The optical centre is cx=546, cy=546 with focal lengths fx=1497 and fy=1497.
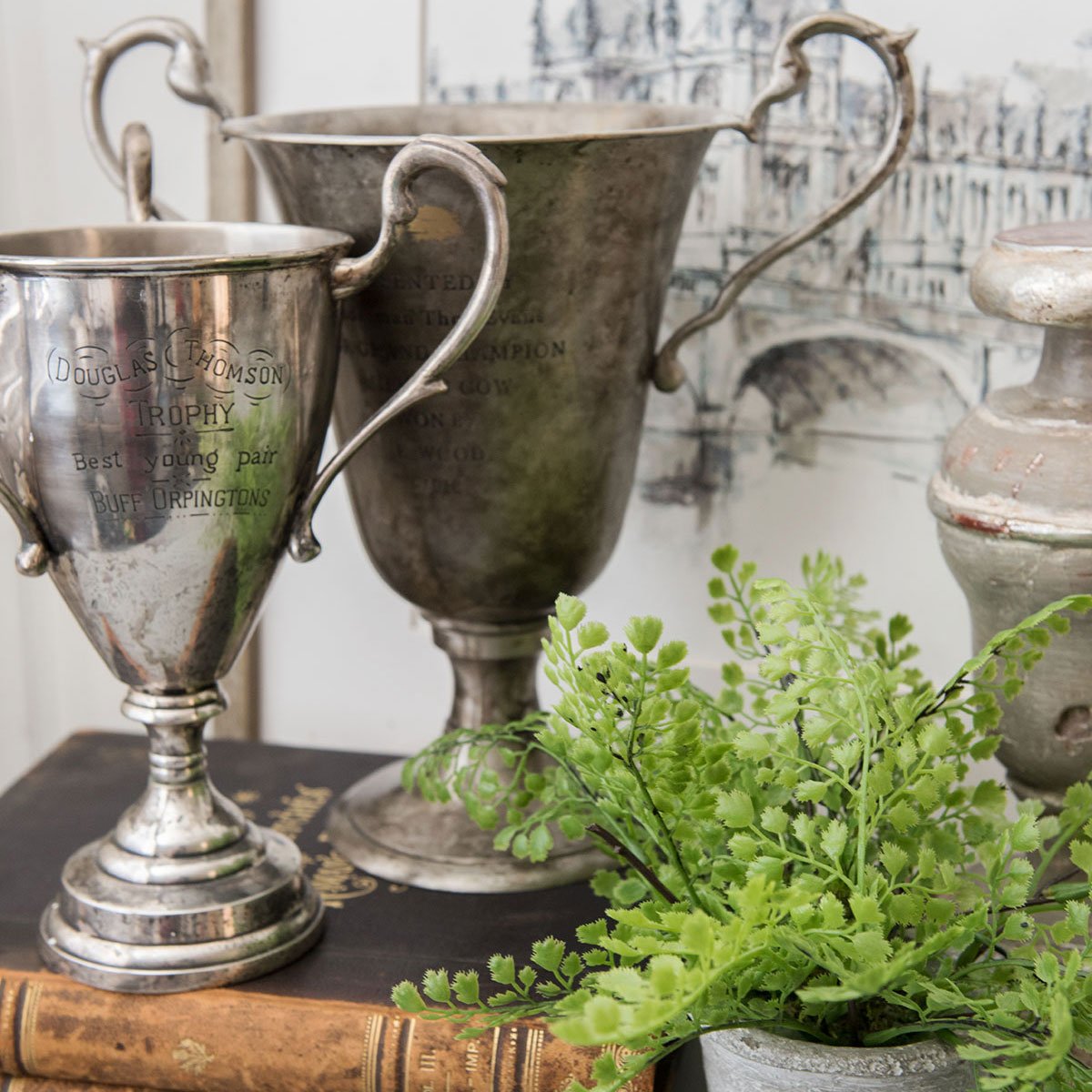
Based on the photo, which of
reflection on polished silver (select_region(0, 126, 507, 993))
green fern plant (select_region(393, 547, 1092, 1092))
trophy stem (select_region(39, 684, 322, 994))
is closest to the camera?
green fern plant (select_region(393, 547, 1092, 1092))

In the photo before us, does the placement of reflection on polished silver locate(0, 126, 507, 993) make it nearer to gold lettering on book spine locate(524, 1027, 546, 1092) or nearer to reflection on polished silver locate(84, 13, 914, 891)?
reflection on polished silver locate(84, 13, 914, 891)

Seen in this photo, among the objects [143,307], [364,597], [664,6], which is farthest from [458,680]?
[664,6]

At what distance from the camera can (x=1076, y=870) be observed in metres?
0.91

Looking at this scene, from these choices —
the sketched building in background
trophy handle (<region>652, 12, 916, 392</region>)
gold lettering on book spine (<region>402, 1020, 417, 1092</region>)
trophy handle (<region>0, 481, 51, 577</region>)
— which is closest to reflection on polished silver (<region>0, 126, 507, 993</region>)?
trophy handle (<region>0, 481, 51, 577</region>)

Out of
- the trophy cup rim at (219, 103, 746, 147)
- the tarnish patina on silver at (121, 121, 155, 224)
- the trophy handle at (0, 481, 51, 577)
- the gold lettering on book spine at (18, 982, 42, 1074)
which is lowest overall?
the gold lettering on book spine at (18, 982, 42, 1074)

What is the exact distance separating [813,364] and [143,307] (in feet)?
1.90

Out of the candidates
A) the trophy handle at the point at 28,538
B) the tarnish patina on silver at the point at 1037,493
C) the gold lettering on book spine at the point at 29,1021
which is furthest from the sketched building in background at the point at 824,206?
the gold lettering on book spine at the point at 29,1021

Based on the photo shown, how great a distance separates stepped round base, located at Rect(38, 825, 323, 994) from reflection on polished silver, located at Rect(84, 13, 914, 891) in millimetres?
129

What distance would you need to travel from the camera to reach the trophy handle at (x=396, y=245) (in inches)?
32.2

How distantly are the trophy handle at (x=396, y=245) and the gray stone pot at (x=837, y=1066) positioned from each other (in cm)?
39

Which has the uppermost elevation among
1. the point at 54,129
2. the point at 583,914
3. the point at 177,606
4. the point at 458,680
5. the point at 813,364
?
the point at 54,129

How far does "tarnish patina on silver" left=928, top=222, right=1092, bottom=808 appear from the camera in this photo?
848 mm

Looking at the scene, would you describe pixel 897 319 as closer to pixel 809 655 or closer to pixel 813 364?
pixel 813 364

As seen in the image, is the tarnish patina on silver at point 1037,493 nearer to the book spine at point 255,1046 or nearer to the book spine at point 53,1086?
the book spine at point 255,1046
